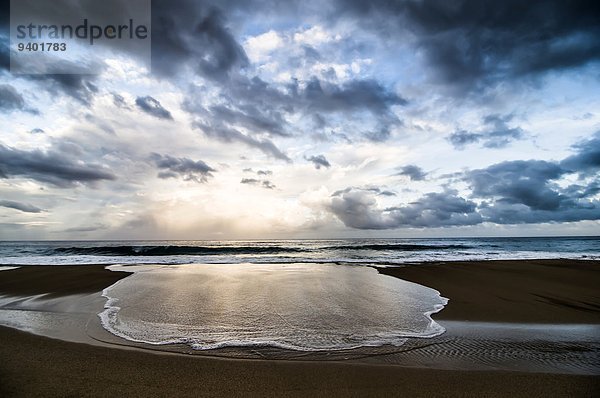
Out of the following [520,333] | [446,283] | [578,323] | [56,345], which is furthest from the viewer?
[446,283]

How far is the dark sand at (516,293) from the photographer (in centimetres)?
898

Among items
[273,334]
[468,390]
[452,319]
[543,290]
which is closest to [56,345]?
[273,334]

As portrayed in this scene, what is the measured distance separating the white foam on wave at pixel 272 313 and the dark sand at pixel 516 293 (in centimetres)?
96

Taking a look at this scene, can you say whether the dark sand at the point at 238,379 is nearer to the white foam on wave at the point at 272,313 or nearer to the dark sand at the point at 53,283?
the white foam on wave at the point at 272,313

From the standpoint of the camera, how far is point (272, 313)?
8.73 m

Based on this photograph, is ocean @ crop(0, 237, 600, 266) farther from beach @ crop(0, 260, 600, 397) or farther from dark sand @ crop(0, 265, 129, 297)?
beach @ crop(0, 260, 600, 397)

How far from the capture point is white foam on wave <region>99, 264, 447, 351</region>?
6625mm

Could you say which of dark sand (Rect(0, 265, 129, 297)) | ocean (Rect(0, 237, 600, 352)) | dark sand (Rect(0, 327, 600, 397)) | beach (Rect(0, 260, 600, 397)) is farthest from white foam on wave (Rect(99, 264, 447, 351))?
dark sand (Rect(0, 265, 129, 297))

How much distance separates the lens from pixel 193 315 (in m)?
8.48

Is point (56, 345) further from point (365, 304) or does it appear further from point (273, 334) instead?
point (365, 304)

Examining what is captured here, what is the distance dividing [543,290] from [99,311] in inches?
642

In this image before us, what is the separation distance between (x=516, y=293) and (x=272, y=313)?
388 inches

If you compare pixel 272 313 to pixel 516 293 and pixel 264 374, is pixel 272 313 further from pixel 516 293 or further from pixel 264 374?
pixel 516 293

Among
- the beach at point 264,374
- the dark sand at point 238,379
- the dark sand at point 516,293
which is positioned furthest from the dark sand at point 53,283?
the dark sand at point 516,293
